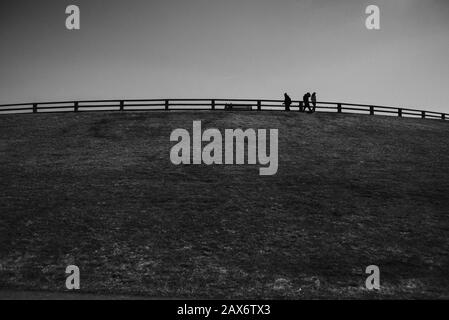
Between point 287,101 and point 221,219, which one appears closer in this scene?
point 221,219

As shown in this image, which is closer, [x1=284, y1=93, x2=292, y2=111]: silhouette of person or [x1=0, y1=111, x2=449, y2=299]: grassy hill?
[x1=0, y1=111, x2=449, y2=299]: grassy hill

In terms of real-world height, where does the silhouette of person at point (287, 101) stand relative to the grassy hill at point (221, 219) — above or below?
above

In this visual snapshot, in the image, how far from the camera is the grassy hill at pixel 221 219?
11797 millimetres

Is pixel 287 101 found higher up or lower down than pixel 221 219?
higher up

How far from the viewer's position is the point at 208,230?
14680 mm

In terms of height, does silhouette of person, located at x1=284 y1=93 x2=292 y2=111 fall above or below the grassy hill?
above

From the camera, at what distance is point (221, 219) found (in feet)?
51.1

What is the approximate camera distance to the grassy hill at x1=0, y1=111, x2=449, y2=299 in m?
11.8

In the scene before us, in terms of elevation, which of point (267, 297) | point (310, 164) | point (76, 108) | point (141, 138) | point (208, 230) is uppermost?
point (76, 108)

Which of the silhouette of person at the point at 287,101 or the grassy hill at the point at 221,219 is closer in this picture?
the grassy hill at the point at 221,219

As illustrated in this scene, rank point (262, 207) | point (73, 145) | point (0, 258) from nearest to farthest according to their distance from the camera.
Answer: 1. point (0, 258)
2. point (262, 207)
3. point (73, 145)

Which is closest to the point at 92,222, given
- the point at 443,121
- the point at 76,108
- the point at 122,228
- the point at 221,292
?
the point at 122,228
